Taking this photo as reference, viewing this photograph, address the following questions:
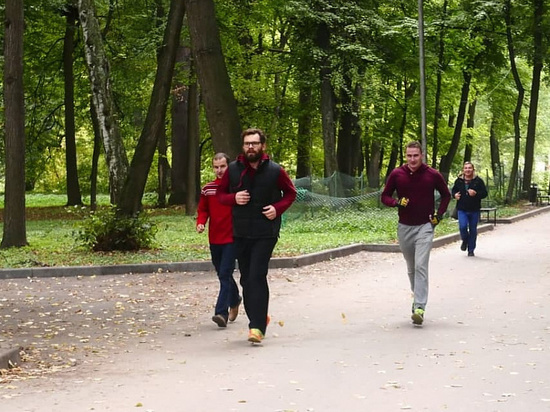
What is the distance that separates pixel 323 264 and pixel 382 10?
75.8 feet

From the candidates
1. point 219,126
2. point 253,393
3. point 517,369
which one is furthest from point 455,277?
point 253,393

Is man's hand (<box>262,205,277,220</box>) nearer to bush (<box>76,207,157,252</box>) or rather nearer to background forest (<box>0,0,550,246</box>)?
bush (<box>76,207,157,252</box>)

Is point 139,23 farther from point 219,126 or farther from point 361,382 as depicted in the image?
point 361,382

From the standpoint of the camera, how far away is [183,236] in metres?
24.0

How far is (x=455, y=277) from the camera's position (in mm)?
16328

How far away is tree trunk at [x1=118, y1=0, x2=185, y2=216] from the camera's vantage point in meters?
20.0

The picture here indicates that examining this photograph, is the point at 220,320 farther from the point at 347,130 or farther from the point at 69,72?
the point at 347,130

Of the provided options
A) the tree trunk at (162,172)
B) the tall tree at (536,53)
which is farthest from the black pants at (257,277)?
the tall tree at (536,53)

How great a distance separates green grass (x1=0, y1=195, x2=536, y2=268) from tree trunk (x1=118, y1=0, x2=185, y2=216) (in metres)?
1.05

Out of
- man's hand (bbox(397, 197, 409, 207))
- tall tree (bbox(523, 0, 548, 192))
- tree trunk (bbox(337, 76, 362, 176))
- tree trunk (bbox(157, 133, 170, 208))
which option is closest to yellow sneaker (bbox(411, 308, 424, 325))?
man's hand (bbox(397, 197, 409, 207))

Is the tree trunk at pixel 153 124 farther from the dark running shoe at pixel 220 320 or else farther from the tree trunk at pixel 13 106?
the dark running shoe at pixel 220 320

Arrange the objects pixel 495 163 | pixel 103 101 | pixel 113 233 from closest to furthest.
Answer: pixel 113 233, pixel 103 101, pixel 495 163

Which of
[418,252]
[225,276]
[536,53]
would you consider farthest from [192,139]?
[225,276]

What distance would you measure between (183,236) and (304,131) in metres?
21.4
